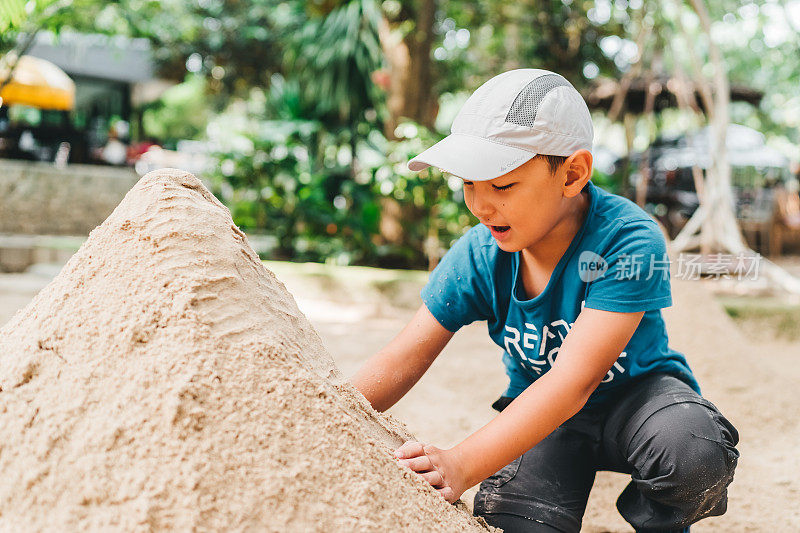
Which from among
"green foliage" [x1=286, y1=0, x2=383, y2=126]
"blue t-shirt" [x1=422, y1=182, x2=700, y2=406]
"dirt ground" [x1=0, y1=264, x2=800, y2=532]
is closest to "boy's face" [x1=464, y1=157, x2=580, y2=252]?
"blue t-shirt" [x1=422, y1=182, x2=700, y2=406]

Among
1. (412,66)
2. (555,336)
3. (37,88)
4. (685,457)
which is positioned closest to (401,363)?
(555,336)

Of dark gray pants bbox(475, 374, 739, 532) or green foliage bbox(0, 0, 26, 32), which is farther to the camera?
green foliage bbox(0, 0, 26, 32)

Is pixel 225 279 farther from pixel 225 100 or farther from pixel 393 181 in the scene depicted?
pixel 225 100

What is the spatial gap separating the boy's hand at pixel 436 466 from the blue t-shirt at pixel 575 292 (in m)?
0.34

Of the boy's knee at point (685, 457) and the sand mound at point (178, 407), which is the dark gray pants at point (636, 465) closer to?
the boy's knee at point (685, 457)

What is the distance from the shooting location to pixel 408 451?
109 cm

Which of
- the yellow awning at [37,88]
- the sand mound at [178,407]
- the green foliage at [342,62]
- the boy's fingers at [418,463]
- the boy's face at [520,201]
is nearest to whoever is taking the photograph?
the sand mound at [178,407]

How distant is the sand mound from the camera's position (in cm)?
87

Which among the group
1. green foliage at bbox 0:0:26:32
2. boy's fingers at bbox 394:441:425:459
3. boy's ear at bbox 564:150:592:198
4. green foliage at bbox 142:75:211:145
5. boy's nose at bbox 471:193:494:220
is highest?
green foliage at bbox 0:0:26:32

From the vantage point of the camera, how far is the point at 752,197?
825cm

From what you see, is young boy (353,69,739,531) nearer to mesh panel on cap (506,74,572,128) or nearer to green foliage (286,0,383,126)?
mesh panel on cap (506,74,572,128)

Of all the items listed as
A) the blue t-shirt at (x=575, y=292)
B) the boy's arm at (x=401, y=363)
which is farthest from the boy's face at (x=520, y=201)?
the boy's arm at (x=401, y=363)

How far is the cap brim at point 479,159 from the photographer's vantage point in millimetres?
1147

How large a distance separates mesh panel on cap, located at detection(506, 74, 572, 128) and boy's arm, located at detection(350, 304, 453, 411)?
A: 0.45 metres
